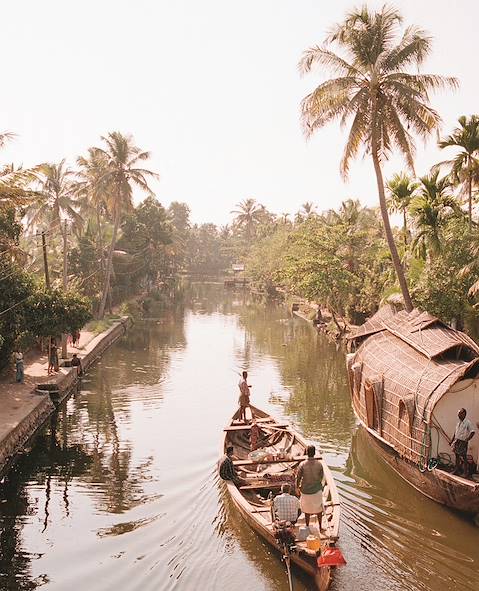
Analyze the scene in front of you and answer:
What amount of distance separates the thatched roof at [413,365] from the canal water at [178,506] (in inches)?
69.9

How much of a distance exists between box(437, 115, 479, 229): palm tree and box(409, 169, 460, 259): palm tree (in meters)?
0.78

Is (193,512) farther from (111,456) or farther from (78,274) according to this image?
(78,274)

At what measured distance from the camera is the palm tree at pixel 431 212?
83.9ft

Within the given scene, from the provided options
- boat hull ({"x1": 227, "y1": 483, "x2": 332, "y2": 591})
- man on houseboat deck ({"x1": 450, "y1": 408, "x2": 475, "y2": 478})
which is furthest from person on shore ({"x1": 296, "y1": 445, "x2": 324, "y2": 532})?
man on houseboat deck ({"x1": 450, "y1": 408, "x2": 475, "y2": 478})

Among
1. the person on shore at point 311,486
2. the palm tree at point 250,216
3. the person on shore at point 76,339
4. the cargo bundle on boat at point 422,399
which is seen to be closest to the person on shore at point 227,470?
the person on shore at point 311,486

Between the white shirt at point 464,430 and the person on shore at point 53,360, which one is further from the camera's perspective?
the person on shore at point 53,360

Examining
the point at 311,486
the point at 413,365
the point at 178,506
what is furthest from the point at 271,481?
the point at 413,365

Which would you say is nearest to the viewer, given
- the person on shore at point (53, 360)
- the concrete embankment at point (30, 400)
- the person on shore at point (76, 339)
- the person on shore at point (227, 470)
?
the person on shore at point (227, 470)

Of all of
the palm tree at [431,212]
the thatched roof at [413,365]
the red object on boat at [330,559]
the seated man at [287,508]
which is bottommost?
the red object on boat at [330,559]

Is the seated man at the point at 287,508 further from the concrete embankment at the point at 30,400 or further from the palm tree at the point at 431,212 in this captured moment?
the palm tree at the point at 431,212

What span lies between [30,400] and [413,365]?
12.6 meters

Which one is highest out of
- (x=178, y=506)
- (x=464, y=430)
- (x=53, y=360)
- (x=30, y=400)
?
(x=464, y=430)

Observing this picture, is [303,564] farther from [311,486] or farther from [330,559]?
[311,486]

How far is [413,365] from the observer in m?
16.1
